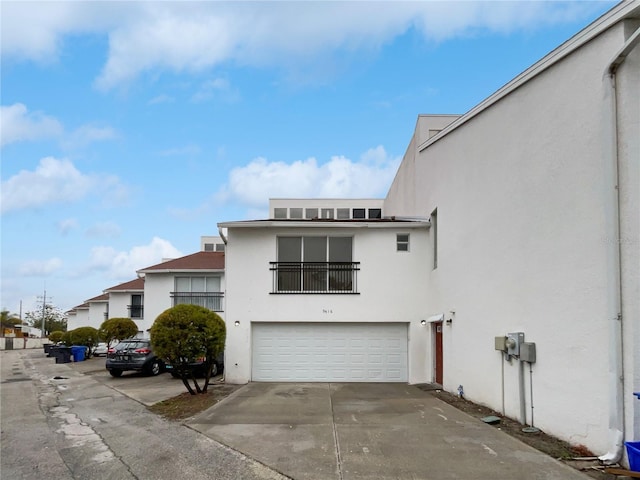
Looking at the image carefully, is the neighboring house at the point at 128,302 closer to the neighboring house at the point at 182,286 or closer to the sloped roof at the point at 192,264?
the neighboring house at the point at 182,286

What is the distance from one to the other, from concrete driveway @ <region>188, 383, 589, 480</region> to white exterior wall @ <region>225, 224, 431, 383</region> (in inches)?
129

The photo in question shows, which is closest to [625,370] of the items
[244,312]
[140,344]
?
[244,312]

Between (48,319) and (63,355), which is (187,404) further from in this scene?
(48,319)

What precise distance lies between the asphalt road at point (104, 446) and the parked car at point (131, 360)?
4.94 m

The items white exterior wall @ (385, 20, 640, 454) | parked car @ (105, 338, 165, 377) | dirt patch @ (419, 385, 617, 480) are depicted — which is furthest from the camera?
parked car @ (105, 338, 165, 377)

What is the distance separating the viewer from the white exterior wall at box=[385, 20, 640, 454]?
7.16 meters

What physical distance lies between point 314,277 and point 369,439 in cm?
845

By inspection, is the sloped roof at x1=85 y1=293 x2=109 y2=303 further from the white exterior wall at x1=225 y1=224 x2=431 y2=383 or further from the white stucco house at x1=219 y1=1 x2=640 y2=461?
the white stucco house at x1=219 y1=1 x2=640 y2=461

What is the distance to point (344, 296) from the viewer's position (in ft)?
52.5

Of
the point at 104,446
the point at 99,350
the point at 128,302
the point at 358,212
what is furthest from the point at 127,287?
the point at 104,446

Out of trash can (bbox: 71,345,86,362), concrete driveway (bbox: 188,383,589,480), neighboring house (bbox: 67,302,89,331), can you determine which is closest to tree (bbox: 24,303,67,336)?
neighboring house (bbox: 67,302,89,331)

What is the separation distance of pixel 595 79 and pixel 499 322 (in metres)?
4.96

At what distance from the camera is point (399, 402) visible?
1198 cm

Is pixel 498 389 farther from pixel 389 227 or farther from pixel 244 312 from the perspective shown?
pixel 244 312
